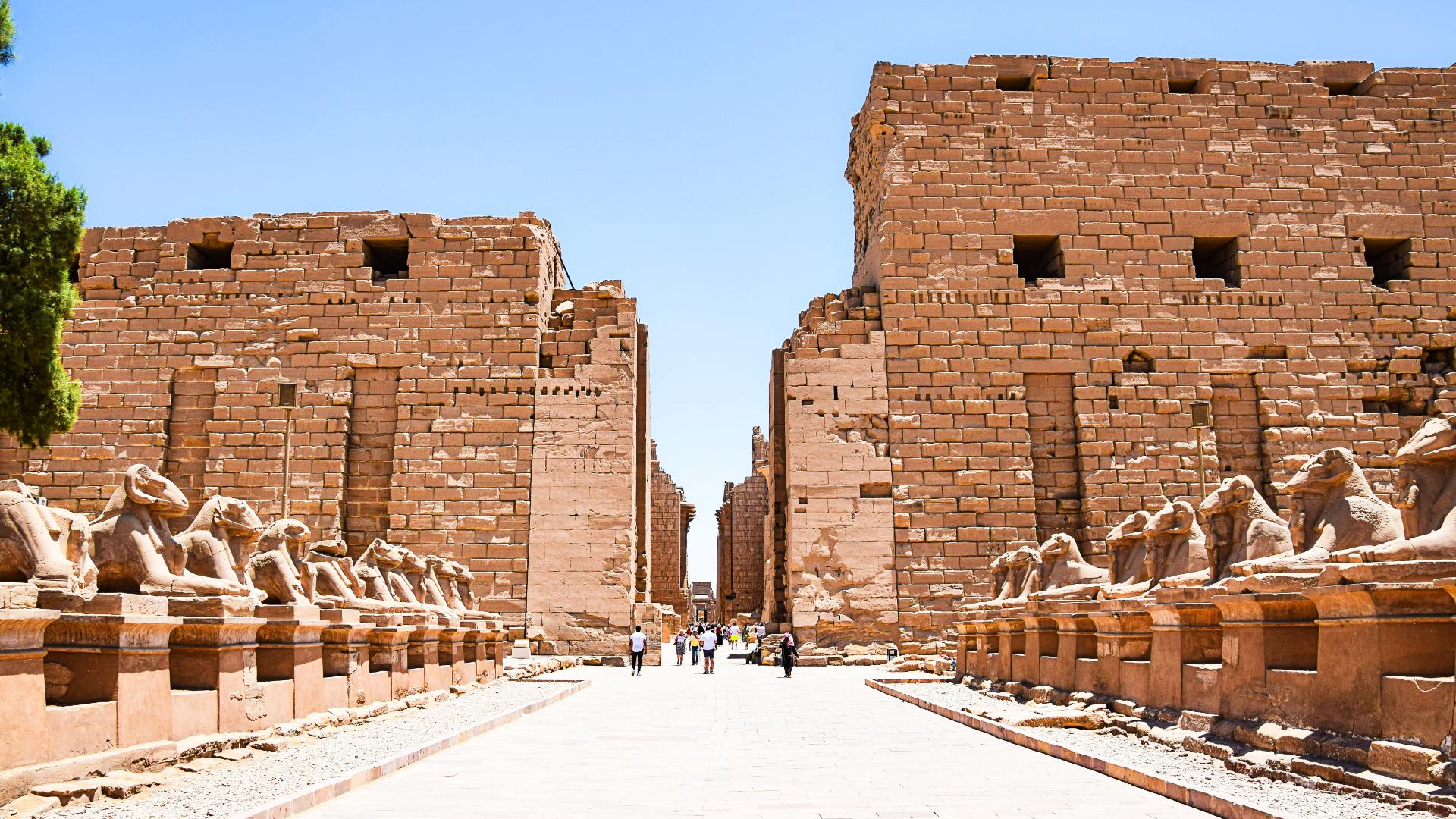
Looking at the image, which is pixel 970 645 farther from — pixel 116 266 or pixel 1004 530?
pixel 116 266

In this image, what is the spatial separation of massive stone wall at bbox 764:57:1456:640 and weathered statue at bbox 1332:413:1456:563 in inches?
481

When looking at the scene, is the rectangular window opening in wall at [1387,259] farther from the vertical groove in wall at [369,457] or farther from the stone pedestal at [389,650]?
the stone pedestal at [389,650]

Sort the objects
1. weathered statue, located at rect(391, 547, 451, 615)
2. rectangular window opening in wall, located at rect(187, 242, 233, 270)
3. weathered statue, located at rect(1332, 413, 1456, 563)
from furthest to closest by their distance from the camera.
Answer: rectangular window opening in wall, located at rect(187, 242, 233, 270) → weathered statue, located at rect(391, 547, 451, 615) → weathered statue, located at rect(1332, 413, 1456, 563)

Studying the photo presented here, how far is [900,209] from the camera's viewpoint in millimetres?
19031

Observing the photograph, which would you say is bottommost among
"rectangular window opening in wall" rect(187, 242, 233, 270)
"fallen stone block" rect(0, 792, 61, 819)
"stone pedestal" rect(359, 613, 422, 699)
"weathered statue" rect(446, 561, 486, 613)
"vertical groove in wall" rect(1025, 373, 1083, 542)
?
"fallen stone block" rect(0, 792, 61, 819)

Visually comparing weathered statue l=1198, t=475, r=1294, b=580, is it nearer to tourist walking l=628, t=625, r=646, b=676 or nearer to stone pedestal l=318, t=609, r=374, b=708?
stone pedestal l=318, t=609, r=374, b=708

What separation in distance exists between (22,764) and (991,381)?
1533 centimetres

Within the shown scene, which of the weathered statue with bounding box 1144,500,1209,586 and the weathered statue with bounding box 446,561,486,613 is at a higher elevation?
the weathered statue with bounding box 1144,500,1209,586

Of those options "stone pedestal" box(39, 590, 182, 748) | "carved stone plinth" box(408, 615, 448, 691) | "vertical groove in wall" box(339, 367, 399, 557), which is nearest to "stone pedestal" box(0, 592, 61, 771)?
"stone pedestal" box(39, 590, 182, 748)

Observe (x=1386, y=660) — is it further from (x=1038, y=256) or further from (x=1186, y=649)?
(x=1038, y=256)

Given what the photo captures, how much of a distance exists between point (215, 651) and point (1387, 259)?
64.8ft

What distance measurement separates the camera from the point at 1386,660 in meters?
5.55

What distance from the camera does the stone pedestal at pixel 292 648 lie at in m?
8.03

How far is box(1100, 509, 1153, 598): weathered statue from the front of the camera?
9398 mm
